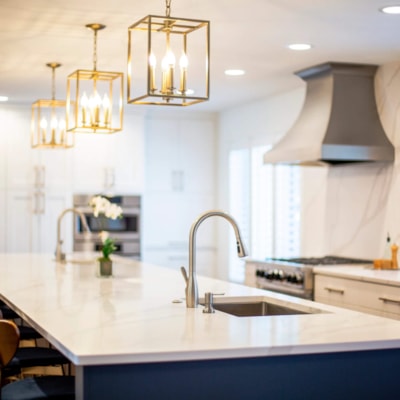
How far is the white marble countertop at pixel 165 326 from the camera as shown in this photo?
92.3 inches

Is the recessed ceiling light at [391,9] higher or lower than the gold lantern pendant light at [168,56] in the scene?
higher

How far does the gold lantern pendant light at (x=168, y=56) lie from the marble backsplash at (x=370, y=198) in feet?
4.38

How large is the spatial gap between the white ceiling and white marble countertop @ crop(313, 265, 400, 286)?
145cm

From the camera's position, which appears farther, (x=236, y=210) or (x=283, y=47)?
(x=236, y=210)

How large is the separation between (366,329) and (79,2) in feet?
7.35

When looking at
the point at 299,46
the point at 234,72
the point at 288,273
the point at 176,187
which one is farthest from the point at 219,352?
the point at 176,187

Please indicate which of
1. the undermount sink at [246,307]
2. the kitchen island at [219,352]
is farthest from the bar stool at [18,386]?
the undermount sink at [246,307]

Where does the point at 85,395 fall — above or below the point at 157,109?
below

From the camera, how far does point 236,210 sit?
8078mm

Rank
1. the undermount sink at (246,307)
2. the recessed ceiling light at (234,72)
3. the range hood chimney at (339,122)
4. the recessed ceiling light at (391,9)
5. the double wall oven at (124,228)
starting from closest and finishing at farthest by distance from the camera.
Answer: the undermount sink at (246,307), the recessed ceiling light at (391,9), the range hood chimney at (339,122), the recessed ceiling light at (234,72), the double wall oven at (124,228)

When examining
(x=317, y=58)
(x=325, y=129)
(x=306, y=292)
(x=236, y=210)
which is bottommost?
(x=306, y=292)

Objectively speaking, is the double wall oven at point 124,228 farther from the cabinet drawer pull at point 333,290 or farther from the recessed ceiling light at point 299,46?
the recessed ceiling light at point 299,46

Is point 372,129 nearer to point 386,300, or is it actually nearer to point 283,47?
point 283,47

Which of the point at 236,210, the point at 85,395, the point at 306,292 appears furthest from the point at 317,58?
the point at 85,395
